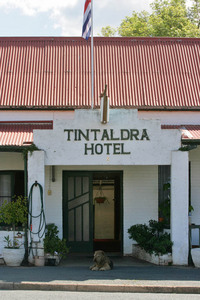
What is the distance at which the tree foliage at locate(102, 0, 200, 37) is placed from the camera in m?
31.3

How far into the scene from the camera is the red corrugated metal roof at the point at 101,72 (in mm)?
14836

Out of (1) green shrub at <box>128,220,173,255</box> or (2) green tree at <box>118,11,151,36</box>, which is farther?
(2) green tree at <box>118,11,151,36</box>

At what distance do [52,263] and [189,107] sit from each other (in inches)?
236

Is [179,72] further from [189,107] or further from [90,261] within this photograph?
[90,261]

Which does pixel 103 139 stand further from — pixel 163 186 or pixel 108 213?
pixel 108 213

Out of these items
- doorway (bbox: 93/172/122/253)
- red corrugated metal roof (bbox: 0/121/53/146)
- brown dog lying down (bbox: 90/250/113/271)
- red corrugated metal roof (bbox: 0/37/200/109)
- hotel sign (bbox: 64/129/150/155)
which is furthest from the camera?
doorway (bbox: 93/172/122/253)

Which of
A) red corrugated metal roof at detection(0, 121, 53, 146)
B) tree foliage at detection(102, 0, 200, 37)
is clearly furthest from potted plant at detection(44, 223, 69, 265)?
tree foliage at detection(102, 0, 200, 37)

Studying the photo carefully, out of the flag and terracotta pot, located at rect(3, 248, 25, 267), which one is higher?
the flag

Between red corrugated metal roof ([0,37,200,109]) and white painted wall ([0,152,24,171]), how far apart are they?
1508 millimetres

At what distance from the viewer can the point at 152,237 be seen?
1253 centimetres

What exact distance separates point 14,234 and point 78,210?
2695mm

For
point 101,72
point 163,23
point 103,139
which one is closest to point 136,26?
point 163,23

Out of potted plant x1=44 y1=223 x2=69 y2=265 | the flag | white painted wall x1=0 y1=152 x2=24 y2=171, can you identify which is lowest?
potted plant x1=44 y1=223 x2=69 y2=265

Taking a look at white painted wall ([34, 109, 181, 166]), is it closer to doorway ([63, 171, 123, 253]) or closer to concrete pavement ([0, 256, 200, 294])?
doorway ([63, 171, 123, 253])
